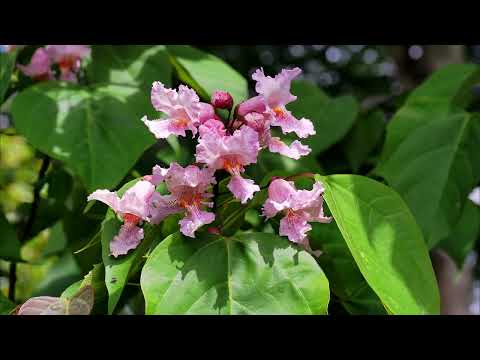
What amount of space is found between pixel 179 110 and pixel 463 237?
88 cm

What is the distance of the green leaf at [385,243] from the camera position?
2.43 ft

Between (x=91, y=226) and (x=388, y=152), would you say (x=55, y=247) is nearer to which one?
(x=91, y=226)

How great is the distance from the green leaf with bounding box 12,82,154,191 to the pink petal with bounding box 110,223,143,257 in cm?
27

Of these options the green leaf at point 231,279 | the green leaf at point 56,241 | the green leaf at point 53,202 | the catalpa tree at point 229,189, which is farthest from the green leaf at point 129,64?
the green leaf at point 231,279

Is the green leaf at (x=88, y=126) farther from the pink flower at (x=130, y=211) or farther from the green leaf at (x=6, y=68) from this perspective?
the pink flower at (x=130, y=211)

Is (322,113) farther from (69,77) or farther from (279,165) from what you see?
(69,77)

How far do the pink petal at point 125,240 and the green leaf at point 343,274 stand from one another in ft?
0.88

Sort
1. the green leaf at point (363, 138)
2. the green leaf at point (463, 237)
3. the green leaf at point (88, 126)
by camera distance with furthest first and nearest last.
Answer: the green leaf at point (363, 138), the green leaf at point (463, 237), the green leaf at point (88, 126)

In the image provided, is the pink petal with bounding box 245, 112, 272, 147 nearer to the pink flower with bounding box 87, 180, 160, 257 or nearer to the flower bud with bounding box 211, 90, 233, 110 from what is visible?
the flower bud with bounding box 211, 90, 233, 110

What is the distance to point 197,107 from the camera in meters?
0.80

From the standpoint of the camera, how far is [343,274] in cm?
101

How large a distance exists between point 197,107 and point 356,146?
89cm
